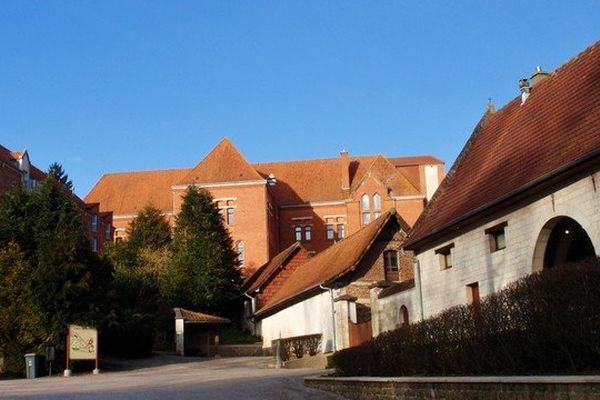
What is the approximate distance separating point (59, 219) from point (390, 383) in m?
35.6

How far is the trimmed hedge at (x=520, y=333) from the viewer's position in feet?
31.0

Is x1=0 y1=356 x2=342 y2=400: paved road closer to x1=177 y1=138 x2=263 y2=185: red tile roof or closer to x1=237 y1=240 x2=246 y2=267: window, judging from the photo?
x1=237 y1=240 x2=246 y2=267: window

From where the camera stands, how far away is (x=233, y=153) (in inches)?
3191

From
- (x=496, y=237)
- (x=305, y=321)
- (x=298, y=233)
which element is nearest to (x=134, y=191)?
(x=298, y=233)

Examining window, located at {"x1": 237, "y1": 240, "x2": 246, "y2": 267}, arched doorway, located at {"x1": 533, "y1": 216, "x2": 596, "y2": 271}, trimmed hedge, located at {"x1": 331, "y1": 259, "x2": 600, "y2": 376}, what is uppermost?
window, located at {"x1": 237, "y1": 240, "x2": 246, "y2": 267}

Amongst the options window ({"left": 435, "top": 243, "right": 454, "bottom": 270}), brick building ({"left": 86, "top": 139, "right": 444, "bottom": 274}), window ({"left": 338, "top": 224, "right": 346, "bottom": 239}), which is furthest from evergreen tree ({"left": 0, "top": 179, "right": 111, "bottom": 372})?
window ({"left": 338, "top": 224, "right": 346, "bottom": 239})

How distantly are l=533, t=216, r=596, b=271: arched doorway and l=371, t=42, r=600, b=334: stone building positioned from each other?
0.03 metres

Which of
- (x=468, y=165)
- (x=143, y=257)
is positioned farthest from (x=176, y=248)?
(x=468, y=165)

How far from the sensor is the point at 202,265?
182 ft

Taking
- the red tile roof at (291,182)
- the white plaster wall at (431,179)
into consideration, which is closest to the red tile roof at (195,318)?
the red tile roof at (291,182)

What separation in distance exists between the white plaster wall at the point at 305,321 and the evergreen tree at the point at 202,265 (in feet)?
26.9

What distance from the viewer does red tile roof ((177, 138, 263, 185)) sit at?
→ 7794 cm

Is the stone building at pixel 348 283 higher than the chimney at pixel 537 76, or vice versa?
the chimney at pixel 537 76

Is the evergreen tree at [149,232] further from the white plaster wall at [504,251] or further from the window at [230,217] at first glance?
the white plaster wall at [504,251]
